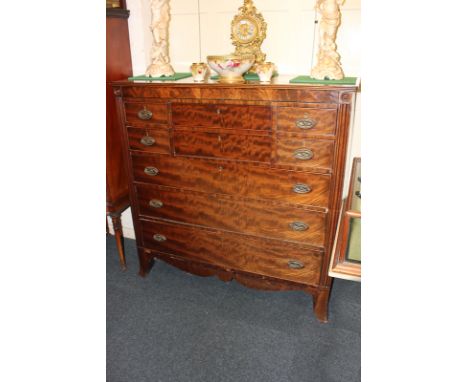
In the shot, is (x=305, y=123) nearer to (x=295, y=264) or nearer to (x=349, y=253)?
(x=349, y=253)

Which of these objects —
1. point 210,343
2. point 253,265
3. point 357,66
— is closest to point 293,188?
point 253,265

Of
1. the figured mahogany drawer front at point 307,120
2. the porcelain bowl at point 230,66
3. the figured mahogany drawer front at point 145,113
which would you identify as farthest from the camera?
the figured mahogany drawer front at point 145,113

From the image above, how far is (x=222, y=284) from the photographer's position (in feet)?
7.92

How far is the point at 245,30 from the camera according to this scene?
6.81 feet

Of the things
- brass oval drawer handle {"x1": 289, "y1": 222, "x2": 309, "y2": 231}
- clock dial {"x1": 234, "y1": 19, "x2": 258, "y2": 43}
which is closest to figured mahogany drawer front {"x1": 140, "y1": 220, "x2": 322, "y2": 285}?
brass oval drawer handle {"x1": 289, "y1": 222, "x2": 309, "y2": 231}

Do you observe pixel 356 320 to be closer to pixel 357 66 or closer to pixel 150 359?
pixel 150 359

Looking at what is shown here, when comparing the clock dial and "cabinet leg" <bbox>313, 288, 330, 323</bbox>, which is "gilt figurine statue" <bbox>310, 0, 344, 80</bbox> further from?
"cabinet leg" <bbox>313, 288, 330, 323</bbox>

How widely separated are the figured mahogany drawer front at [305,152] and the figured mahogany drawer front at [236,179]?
0.20 ft

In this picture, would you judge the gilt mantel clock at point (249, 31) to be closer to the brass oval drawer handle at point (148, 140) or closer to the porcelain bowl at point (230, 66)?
the porcelain bowl at point (230, 66)

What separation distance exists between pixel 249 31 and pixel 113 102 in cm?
105

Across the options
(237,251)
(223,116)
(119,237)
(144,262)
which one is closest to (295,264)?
(237,251)

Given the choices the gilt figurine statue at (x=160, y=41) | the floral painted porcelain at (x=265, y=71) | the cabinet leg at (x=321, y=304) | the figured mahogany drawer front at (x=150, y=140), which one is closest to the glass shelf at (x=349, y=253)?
the cabinet leg at (x=321, y=304)

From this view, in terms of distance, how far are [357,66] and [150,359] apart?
6.73ft

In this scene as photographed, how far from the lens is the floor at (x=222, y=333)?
1751 mm
